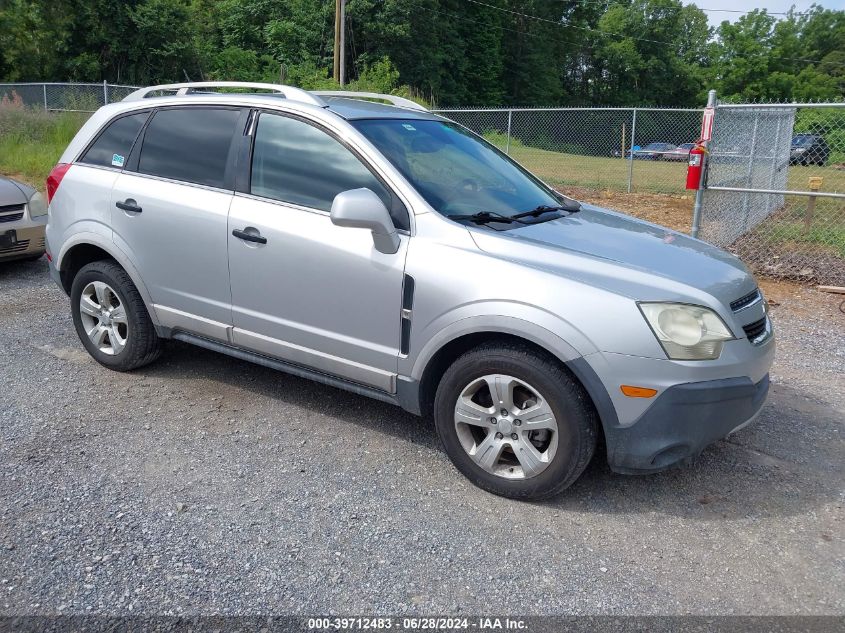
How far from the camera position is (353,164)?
12.4 feet

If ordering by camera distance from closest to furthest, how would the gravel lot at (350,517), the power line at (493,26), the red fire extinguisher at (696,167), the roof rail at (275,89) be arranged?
1. the gravel lot at (350,517)
2. the roof rail at (275,89)
3. the red fire extinguisher at (696,167)
4. the power line at (493,26)

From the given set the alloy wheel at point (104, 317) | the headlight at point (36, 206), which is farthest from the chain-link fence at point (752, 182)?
the headlight at point (36, 206)

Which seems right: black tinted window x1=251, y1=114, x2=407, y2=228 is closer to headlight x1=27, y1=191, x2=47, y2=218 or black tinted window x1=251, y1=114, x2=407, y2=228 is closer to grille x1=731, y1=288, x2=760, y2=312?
grille x1=731, y1=288, x2=760, y2=312

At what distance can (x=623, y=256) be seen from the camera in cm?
347

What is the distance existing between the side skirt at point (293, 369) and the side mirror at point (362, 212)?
848 mm

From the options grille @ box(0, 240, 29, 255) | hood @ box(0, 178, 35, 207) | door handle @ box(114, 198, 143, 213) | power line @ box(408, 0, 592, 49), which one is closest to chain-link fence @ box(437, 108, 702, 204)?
hood @ box(0, 178, 35, 207)

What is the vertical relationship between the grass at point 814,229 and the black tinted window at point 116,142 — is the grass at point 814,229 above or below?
below

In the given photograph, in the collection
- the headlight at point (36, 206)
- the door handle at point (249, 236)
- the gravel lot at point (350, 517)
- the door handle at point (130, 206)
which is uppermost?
the door handle at point (130, 206)

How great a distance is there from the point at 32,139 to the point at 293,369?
47.6 feet

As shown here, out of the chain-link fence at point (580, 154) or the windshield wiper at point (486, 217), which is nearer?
the windshield wiper at point (486, 217)

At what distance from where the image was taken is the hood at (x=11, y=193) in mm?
7082

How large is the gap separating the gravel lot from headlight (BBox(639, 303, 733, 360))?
2.68ft

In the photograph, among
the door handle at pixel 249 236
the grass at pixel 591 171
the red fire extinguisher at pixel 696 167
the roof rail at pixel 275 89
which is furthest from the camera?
the grass at pixel 591 171

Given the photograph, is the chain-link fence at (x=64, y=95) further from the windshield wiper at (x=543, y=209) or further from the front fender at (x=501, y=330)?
the front fender at (x=501, y=330)
